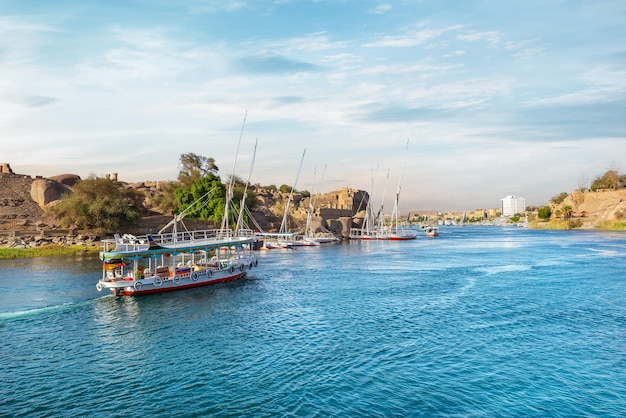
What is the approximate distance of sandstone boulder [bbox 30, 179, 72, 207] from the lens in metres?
113

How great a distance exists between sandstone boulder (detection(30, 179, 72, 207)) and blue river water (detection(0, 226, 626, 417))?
7501cm

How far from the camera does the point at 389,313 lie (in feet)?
111

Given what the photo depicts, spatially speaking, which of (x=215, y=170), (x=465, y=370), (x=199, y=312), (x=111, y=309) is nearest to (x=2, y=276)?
(x=111, y=309)

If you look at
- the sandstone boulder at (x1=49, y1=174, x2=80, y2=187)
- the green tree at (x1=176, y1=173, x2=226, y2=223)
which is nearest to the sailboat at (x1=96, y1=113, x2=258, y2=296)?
the green tree at (x1=176, y1=173, x2=226, y2=223)

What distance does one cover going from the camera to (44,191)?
113375 mm

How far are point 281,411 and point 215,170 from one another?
129843 mm

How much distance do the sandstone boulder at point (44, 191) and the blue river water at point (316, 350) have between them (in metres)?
75.0

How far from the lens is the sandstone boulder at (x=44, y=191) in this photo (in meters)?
113

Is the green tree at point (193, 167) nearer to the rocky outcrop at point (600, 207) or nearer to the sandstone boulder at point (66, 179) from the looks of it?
the sandstone boulder at point (66, 179)

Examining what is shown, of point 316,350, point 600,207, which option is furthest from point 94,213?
point 600,207

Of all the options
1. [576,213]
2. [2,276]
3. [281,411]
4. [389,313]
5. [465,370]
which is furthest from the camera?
[576,213]

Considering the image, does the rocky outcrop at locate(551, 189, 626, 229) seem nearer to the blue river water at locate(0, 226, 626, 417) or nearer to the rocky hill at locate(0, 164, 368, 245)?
the rocky hill at locate(0, 164, 368, 245)

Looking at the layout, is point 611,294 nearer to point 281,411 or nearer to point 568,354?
point 568,354

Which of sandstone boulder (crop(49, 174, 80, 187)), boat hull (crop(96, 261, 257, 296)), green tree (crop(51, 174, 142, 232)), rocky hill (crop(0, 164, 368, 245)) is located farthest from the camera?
sandstone boulder (crop(49, 174, 80, 187))
